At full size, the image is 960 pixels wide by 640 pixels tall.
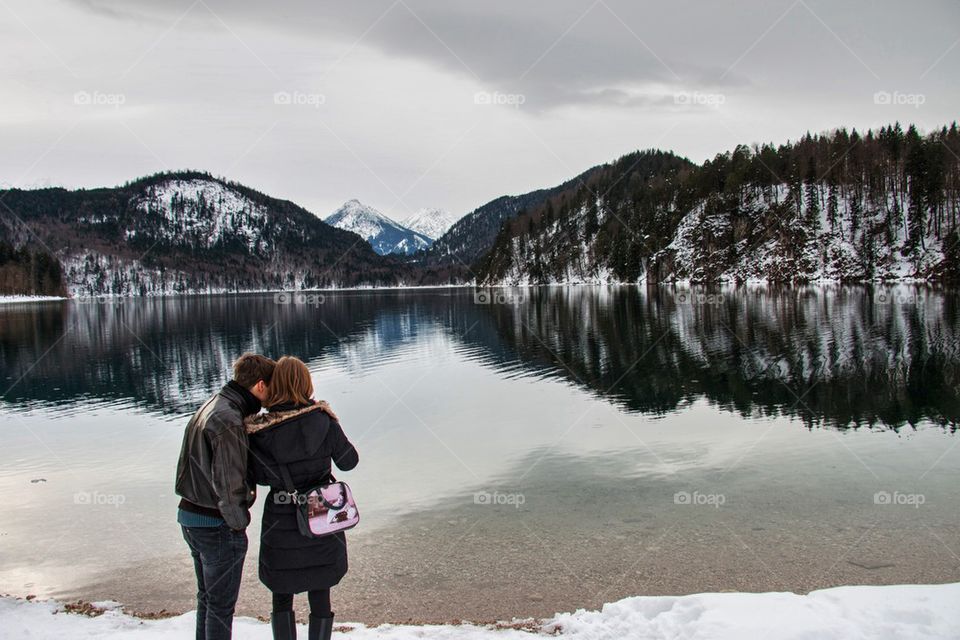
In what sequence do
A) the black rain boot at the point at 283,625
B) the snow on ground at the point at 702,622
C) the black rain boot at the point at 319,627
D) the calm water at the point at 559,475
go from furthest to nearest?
the calm water at the point at 559,475 < the snow on ground at the point at 702,622 < the black rain boot at the point at 319,627 < the black rain boot at the point at 283,625

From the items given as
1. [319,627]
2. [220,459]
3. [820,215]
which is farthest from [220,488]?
[820,215]

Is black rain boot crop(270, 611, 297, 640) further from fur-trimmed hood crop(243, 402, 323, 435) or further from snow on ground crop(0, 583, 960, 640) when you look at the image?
fur-trimmed hood crop(243, 402, 323, 435)

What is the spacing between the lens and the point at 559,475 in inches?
647

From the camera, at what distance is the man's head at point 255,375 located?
6047 mm

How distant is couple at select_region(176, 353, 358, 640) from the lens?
5828 millimetres

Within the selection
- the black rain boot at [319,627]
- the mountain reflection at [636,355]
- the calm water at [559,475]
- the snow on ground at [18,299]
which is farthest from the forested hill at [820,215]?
the snow on ground at [18,299]

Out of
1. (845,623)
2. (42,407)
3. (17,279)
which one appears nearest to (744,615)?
(845,623)

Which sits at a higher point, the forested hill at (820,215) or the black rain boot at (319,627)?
the forested hill at (820,215)

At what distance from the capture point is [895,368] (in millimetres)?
29422

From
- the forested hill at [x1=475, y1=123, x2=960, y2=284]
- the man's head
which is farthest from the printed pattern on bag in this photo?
the forested hill at [x1=475, y1=123, x2=960, y2=284]

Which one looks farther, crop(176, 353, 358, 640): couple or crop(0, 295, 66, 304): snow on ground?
crop(0, 295, 66, 304): snow on ground

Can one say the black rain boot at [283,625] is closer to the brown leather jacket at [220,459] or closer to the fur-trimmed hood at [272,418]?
the brown leather jacket at [220,459]

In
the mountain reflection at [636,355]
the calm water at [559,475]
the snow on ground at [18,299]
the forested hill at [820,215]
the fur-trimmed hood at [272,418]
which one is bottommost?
the calm water at [559,475]

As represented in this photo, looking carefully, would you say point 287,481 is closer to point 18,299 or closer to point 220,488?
point 220,488
